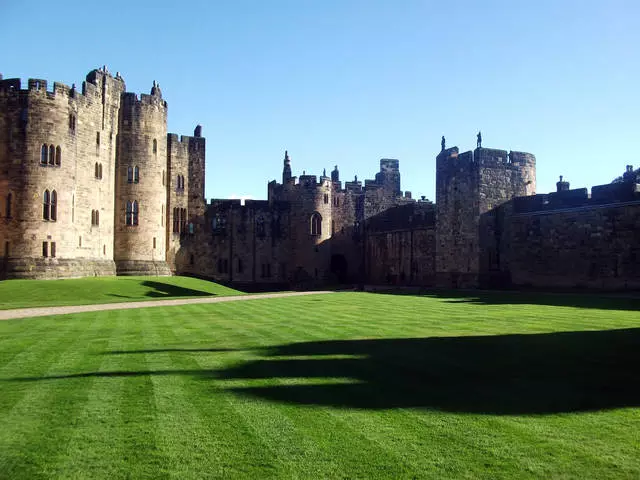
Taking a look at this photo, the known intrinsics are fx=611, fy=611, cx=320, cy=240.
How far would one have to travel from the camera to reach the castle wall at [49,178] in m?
37.4

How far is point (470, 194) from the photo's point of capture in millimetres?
41781

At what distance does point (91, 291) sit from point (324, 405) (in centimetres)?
2940

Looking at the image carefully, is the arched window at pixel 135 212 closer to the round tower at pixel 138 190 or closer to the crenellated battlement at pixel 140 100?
the round tower at pixel 138 190

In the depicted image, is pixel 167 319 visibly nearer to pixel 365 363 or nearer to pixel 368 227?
pixel 365 363

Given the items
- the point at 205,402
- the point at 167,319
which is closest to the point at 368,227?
the point at 167,319

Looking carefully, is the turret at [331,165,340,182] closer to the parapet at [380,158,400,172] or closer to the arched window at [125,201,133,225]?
the parapet at [380,158,400,172]

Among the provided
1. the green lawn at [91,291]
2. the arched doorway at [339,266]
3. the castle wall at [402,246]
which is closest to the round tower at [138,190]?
the green lawn at [91,291]

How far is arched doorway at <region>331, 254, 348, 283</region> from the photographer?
60219 mm

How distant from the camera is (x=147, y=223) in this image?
46.3 m

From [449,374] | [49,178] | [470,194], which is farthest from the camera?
[470,194]

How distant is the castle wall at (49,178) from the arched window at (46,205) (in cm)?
12

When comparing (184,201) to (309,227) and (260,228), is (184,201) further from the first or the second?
(309,227)

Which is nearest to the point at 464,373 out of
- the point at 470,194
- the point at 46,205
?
the point at 470,194

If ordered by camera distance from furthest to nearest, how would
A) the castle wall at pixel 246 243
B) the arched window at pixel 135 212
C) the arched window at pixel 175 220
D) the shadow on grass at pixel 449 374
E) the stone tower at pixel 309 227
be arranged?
the stone tower at pixel 309 227
the castle wall at pixel 246 243
the arched window at pixel 175 220
the arched window at pixel 135 212
the shadow on grass at pixel 449 374
